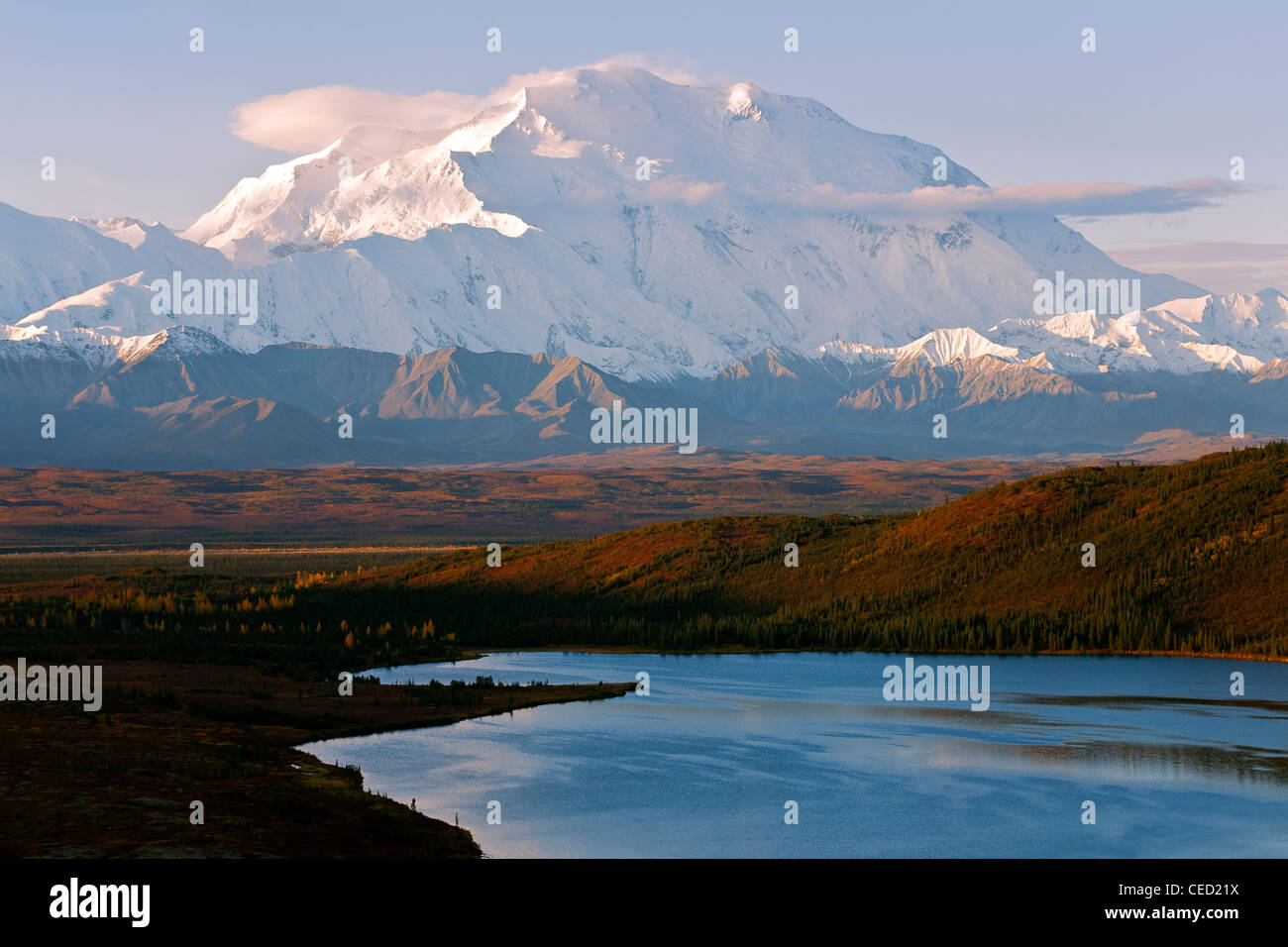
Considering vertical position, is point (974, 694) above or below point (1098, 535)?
below

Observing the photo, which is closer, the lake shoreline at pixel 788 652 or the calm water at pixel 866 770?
the calm water at pixel 866 770

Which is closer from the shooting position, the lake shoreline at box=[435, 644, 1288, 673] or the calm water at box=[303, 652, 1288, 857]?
the calm water at box=[303, 652, 1288, 857]

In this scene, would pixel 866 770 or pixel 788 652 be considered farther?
pixel 788 652

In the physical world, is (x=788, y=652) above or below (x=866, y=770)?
above

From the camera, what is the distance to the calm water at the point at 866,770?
66938mm

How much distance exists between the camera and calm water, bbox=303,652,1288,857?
66938 millimetres

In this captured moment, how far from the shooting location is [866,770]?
82.9 meters
